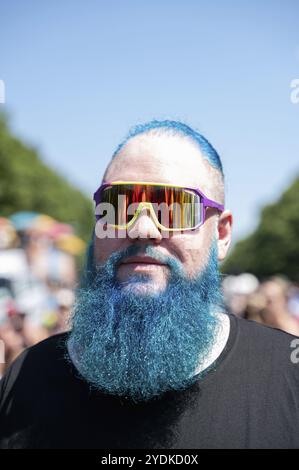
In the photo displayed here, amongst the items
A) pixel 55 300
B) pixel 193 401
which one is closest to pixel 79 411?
pixel 193 401

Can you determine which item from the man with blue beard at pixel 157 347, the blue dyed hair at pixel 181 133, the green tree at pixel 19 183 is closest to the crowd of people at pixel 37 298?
the man with blue beard at pixel 157 347

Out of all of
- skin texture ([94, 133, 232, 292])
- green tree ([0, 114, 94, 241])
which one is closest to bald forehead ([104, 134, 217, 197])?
skin texture ([94, 133, 232, 292])

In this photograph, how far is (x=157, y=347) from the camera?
195 cm

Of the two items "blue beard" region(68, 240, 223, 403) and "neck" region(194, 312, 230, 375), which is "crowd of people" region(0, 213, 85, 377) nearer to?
"blue beard" region(68, 240, 223, 403)

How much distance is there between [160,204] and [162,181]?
9 cm

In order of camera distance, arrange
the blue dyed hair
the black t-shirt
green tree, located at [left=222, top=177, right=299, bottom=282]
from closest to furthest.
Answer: the black t-shirt < the blue dyed hair < green tree, located at [left=222, top=177, right=299, bottom=282]

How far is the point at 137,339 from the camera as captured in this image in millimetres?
1969

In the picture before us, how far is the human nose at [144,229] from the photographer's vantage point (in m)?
1.98

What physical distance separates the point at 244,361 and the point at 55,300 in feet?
17.6

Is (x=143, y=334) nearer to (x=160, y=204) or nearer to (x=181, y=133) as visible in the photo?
(x=160, y=204)

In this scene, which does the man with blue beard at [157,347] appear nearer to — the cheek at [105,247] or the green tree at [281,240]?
the cheek at [105,247]

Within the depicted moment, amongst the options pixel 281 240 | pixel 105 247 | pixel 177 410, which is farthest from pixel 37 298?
pixel 281 240

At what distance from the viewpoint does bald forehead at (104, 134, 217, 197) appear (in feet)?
6.68

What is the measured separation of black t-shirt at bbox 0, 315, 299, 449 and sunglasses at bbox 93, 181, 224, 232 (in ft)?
1.67
